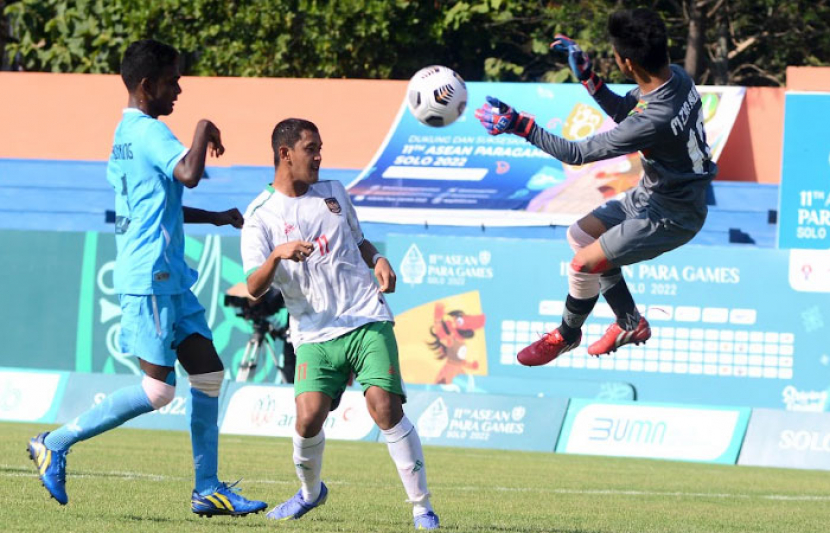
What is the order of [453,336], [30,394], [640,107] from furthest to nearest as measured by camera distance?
[453,336] < [30,394] < [640,107]

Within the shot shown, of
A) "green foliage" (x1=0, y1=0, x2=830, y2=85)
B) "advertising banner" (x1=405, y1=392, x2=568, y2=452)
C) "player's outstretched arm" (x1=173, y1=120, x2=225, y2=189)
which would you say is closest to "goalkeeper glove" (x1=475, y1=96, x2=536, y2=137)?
"player's outstretched arm" (x1=173, y1=120, x2=225, y2=189)

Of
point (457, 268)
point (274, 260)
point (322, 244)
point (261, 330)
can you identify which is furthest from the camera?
point (261, 330)

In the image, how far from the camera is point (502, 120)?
7.93 meters

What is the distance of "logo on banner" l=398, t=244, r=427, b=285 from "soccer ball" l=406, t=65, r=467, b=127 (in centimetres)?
1045

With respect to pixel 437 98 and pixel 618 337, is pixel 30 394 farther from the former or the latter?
pixel 437 98

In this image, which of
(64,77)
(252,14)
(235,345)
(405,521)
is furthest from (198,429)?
(252,14)

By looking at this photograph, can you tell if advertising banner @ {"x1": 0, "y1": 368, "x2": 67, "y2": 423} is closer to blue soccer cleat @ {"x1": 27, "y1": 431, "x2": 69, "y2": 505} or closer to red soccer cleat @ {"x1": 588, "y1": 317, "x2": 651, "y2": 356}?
red soccer cleat @ {"x1": 588, "y1": 317, "x2": 651, "y2": 356}

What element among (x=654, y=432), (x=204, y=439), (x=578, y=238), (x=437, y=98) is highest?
(x=437, y=98)

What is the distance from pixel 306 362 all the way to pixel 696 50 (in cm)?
1686

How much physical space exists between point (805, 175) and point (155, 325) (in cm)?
1252

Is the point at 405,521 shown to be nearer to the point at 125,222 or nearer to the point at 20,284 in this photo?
the point at 125,222

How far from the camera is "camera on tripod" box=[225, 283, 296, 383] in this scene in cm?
1936

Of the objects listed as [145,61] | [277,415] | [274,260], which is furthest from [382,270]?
[277,415]

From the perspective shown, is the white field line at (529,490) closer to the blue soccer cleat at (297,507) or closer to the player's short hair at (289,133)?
the blue soccer cleat at (297,507)
